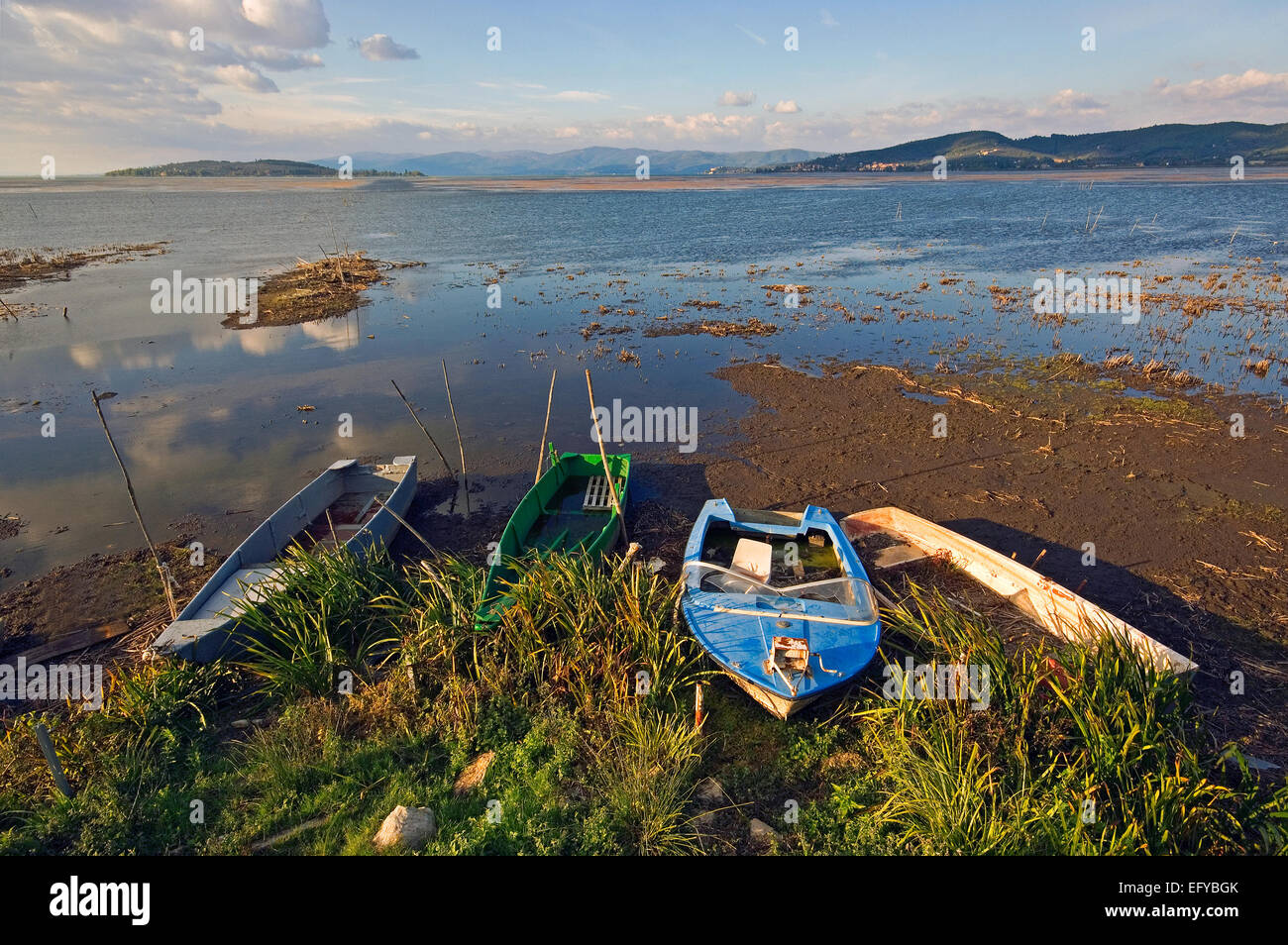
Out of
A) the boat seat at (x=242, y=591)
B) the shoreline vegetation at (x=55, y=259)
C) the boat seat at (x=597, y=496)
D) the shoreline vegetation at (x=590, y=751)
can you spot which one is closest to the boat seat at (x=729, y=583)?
the shoreline vegetation at (x=590, y=751)

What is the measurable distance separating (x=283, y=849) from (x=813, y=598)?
6751mm

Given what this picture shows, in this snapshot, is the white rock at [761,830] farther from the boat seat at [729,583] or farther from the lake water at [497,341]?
the lake water at [497,341]

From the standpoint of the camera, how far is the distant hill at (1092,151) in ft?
429

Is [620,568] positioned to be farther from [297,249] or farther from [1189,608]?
[297,249]

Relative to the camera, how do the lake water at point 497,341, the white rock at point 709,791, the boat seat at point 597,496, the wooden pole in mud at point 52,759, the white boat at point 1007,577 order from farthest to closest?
1. the lake water at point 497,341
2. the boat seat at point 597,496
3. the white boat at point 1007,577
4. the white rock at point 709,791
5. the wooden pole in mud at point 52,759

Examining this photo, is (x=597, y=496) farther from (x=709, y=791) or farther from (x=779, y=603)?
(x=709, y=791)

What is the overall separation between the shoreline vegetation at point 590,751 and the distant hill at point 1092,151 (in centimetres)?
16074

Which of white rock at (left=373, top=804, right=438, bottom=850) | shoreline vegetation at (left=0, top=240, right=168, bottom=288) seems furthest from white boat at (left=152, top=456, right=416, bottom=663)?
shoreline vegetation at (left=0, top=240, right=168, bottom=288)

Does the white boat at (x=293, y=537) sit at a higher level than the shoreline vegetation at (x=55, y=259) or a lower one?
lower

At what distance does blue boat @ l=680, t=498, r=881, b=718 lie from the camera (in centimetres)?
732

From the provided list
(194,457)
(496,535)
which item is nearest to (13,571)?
(194,457)

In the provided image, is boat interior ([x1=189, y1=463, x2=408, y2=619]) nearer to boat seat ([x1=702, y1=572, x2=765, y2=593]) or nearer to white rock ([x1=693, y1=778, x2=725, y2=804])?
boat seat ([x1=702, y1=572, x2=765, y2=593])

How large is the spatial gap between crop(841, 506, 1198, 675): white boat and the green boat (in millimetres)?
4597

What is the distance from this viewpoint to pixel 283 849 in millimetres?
5762
